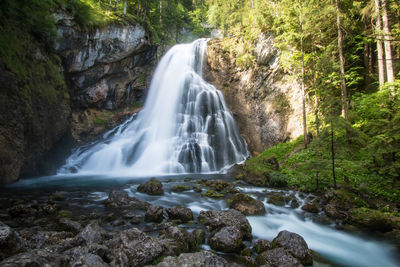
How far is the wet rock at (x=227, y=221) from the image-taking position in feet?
18.9

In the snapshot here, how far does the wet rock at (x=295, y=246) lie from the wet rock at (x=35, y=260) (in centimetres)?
434

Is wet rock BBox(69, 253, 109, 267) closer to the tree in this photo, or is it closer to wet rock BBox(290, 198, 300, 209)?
wet rock BBox(290, 198, 300, 209)

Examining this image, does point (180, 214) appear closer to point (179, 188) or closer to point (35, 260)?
point (179, 188)

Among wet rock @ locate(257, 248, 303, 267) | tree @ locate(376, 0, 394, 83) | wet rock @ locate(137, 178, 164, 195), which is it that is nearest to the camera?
wet rock @ locate(257, 248, 303, 267)

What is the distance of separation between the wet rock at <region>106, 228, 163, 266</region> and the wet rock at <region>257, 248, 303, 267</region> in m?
2.09

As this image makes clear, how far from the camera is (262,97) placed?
20688 millimetres

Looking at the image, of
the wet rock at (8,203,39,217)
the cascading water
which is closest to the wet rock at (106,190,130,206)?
the wet rock at (8,203,39,217)

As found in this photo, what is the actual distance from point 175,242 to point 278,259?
214cm

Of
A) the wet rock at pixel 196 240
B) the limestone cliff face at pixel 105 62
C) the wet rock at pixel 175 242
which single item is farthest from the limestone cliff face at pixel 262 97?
the wet rock at pixel 175 242

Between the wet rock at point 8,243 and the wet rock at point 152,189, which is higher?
the wet rock at point 8,243

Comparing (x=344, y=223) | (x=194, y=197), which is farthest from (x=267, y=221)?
(x=194, y=197)

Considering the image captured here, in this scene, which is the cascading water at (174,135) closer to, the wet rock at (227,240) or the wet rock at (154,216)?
the wet rock at (154,216)

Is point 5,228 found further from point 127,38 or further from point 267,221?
point 127,38

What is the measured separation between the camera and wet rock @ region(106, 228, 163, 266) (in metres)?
3.84
